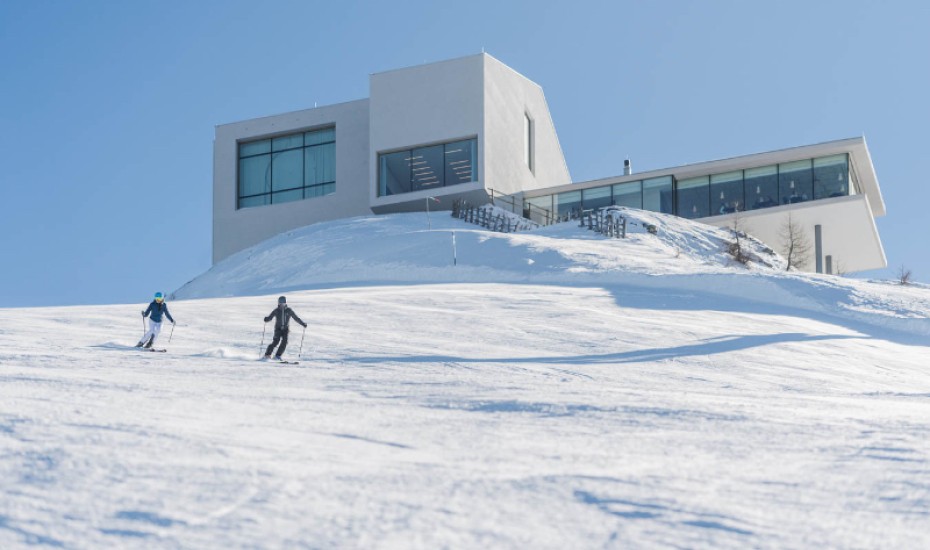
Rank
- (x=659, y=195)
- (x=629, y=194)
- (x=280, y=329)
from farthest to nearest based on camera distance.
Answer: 1. (x=629, y=194)
2. (x=659, y=195)
3. (x=280, y=329)

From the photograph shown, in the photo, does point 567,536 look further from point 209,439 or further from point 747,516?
point 209,439

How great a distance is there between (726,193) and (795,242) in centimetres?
331

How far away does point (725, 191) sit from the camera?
44.2 m

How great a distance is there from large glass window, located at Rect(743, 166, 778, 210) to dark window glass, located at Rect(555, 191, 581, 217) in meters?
6.64

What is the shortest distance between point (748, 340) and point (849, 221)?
26101mm

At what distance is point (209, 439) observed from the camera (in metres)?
9.37

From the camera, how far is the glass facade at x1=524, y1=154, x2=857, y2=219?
42.8m

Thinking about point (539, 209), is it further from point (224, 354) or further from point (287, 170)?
point (224, 354)

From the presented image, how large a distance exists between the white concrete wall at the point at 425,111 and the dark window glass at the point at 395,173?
31 cm

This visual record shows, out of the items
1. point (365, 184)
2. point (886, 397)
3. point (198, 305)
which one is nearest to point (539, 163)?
point (365, 184)

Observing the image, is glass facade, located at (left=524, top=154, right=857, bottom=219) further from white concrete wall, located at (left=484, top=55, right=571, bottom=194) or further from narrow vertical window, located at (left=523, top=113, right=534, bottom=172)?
narrow vertical window, located at (left=523, top=113, right=534, bottom=172)

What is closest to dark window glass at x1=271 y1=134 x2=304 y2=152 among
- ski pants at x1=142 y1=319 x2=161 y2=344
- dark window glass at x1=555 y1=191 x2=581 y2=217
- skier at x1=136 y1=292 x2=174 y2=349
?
dark window glass at x1=555 y1=191 x2=581 y2=217

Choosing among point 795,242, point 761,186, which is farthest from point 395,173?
point 795,242

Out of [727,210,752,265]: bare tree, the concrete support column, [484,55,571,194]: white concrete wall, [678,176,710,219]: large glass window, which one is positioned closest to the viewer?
[727,210,752,265]: bare tree
